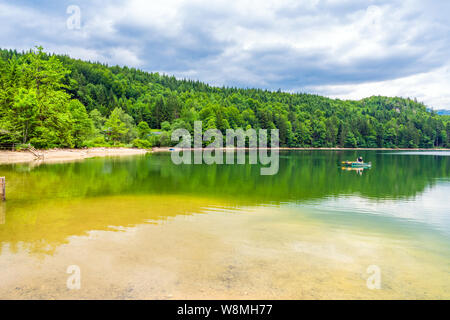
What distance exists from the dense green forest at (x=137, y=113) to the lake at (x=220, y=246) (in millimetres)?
37702

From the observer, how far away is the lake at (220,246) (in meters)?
6.29

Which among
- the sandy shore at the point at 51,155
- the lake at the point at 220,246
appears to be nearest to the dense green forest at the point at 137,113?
the sandy shore at the point at 51,155

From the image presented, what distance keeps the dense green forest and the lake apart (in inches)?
1484

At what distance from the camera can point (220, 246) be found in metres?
9.00

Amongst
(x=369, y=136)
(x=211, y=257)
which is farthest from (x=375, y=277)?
(x=369, y=136)

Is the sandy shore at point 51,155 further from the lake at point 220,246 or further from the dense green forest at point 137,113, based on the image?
the lake at point 220,246

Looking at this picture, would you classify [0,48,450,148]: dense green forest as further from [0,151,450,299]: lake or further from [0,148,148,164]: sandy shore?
[0,151,450,299]: lake

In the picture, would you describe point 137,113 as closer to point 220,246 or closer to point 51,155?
point 51,155

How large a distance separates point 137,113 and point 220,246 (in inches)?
4920

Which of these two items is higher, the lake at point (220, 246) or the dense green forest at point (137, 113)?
the dense green forest at point (137, 113)

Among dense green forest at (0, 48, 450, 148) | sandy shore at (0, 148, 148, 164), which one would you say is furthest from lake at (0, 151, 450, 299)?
dense green forest at (0, 48, 450, 148)

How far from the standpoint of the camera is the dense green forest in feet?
160

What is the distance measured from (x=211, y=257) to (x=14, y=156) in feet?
155
